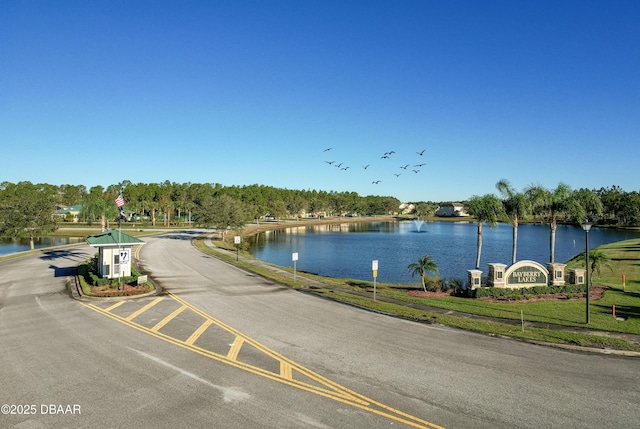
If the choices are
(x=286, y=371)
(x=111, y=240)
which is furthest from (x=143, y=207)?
(x=286, y=371)

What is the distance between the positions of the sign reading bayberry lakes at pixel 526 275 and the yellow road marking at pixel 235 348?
20.1 m

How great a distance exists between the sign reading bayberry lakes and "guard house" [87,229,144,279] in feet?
94.3

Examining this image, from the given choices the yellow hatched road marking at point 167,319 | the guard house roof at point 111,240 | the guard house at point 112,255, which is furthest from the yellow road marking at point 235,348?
the guard house roof at point 111,240

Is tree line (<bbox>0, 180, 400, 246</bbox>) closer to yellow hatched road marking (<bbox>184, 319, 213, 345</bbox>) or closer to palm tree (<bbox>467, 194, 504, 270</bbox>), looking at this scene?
palm tree (<bbox>467, 194, 504, 270</bbox>)

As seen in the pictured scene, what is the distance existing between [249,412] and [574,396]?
9682 millimetres

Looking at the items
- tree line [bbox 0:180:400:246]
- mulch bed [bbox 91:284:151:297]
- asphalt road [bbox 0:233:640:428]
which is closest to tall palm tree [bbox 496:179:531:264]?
asphalt road [bbox 0:233:640:428]

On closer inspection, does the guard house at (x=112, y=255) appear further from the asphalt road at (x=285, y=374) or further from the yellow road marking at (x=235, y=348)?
the yellow road marking at (x=235, y=348)

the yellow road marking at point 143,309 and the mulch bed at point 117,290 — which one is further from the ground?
the mulch bed at point 117,290

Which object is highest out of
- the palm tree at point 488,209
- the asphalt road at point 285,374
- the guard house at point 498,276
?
the palm tree at point 488,209

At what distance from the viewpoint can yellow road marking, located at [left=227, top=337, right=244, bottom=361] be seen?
1464 centimetres

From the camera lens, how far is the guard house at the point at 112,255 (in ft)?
98.1

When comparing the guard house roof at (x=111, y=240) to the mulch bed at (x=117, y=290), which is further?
the guard house roof at (x=111, y=240)

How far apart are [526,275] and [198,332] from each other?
75.1ft

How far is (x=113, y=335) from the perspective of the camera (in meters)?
17.1
